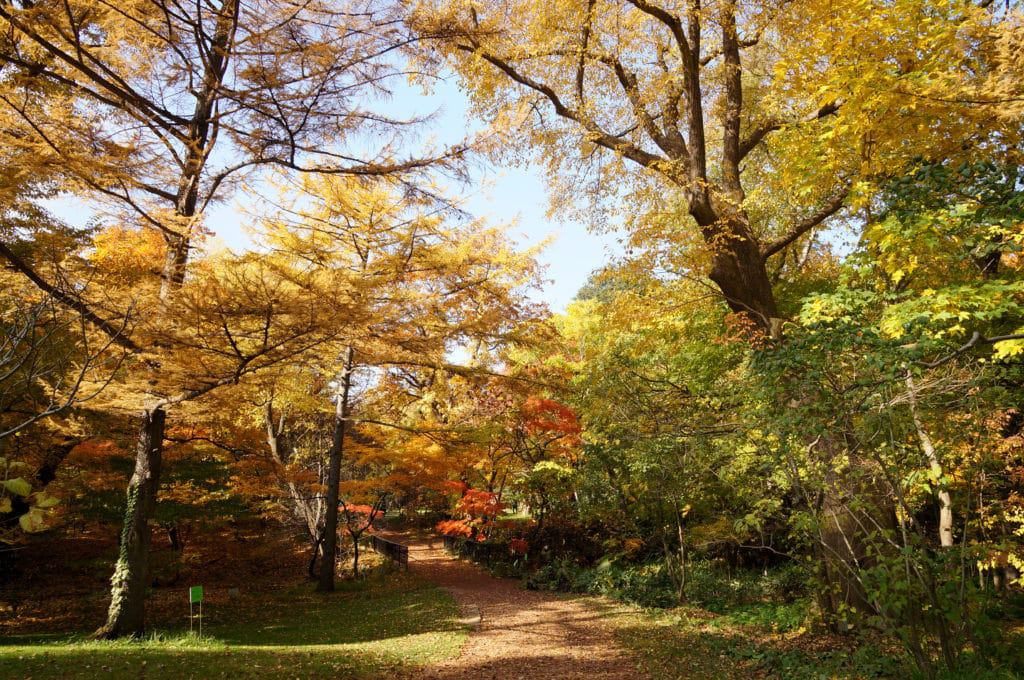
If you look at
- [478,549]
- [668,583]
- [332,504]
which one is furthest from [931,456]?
[478,549]

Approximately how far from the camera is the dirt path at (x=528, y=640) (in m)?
7.09

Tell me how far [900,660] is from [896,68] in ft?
18.8

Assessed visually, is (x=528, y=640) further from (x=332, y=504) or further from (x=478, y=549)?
(x=478, y=549)

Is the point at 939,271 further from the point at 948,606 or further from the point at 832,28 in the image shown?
the point at 948,606

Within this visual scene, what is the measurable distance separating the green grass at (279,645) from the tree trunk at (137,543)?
417 mm

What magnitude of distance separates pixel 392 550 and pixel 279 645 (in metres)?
10.7

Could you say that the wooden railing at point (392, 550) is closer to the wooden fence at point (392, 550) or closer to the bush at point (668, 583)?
the wooden fence at point (392, 550)

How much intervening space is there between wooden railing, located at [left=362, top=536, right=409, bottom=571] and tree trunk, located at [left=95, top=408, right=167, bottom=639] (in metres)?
9.40

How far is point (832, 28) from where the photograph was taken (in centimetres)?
600

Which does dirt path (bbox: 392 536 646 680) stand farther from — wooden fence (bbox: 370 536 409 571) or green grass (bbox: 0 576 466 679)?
wooden fence (bbox: 370 536 409 571)

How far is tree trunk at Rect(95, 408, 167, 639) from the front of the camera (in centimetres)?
811

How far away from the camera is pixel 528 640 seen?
8797 mm

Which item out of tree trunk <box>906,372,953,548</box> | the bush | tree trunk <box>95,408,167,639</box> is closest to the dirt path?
the bush

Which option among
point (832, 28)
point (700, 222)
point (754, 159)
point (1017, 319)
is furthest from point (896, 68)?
point (754, 159)
